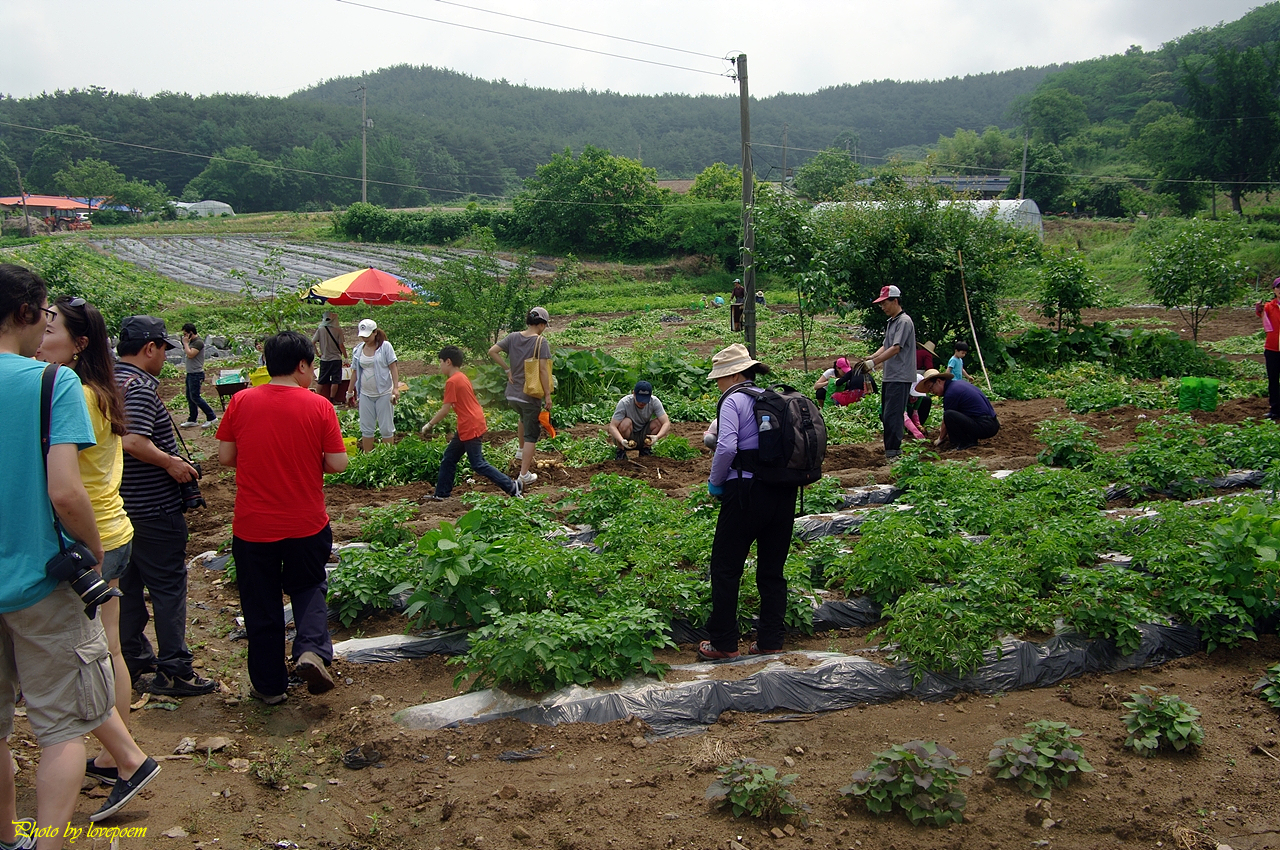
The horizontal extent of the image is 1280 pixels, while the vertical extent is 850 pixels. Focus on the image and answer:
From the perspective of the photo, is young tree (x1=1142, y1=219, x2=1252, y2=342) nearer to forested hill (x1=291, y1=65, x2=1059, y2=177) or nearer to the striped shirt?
the striped shirt

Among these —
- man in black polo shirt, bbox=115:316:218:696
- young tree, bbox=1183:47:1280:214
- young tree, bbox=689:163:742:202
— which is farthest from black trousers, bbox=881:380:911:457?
young tree, bbox=1183:47:1280:214

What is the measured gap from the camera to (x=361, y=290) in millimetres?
15102

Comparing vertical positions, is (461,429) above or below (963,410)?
above

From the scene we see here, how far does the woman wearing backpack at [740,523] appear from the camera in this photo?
4.34 m

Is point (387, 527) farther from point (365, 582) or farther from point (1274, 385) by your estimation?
point (1274, 385)

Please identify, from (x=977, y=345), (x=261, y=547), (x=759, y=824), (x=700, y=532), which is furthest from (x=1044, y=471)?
(x=977, y=345)

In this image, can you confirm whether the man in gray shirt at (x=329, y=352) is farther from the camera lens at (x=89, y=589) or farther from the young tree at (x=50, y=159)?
the young tree at (x=50, y=159)

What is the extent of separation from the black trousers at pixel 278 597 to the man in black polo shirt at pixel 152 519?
0.37 metres

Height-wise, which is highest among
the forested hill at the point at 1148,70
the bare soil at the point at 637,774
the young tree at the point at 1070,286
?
the forested hill at the point at 1148,70

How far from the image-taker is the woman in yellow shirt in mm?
3469

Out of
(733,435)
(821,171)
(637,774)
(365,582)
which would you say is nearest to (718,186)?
(821,171)

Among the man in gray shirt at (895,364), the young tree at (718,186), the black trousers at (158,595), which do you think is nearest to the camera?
the black trousers at (158,595)

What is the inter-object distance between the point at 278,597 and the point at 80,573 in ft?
5.04

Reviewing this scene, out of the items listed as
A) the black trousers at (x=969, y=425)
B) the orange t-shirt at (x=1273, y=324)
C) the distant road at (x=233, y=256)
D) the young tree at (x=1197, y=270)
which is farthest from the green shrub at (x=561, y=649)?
the distant road at (x=233, y=256)
